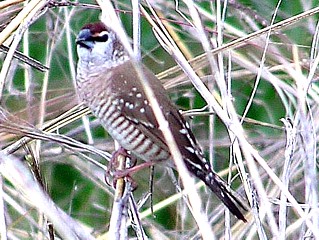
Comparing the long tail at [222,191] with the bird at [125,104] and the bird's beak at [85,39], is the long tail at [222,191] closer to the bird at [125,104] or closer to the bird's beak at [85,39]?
the bird at [125,104]

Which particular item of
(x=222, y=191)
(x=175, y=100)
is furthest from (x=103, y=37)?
(x=175, y=100)

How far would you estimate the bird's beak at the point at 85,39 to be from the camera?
8.00 feet

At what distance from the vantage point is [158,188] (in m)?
3.21

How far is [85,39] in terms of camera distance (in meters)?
2.47

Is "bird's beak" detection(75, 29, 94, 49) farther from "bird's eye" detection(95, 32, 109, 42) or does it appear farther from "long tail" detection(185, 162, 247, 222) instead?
"long tail" detection(185, 162, 247, 222)

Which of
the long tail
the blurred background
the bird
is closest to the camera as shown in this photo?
the long tail

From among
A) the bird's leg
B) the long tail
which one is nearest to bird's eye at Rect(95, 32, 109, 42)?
the bird's leg

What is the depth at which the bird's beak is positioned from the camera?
2.44 m

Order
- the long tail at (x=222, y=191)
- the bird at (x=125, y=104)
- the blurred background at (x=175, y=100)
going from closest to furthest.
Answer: the long tail at (x=222, y=191)
the bird at (x=125, y=104)
the blurred background at (x=175, y=100)

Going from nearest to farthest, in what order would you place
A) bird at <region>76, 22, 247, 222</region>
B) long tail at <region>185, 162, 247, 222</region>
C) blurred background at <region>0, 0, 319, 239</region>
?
long tail at <region>185, 162, 247, 222</region>, bird at <region>76, 22, 247, 222</region>, blurred background at <region>0, 0, 319, 239</region>

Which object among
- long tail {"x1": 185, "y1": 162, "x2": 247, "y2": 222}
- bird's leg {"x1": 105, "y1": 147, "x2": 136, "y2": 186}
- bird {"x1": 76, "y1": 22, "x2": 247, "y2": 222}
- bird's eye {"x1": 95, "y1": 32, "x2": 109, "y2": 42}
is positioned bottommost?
long tail {"x1": 185, "y1": 162, "x2": 247, "y2": 222}

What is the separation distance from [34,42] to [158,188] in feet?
2.63

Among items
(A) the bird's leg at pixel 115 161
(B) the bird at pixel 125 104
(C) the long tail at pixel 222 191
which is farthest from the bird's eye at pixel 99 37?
(C) the long tail at pixel 222 191

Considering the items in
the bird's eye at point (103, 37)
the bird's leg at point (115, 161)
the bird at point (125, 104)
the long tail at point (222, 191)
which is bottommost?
the long tail at point (222, 191)
